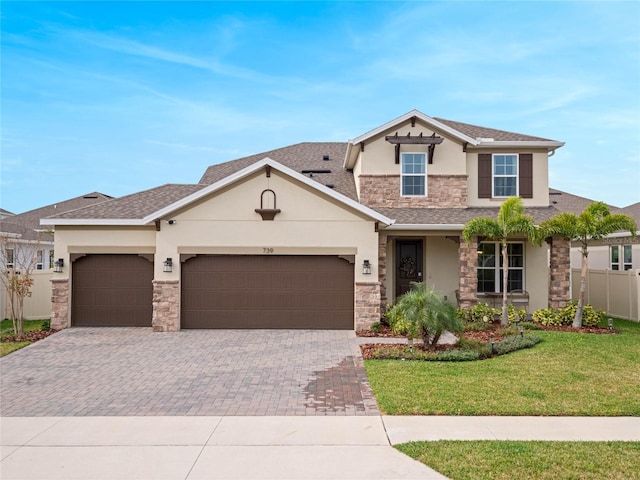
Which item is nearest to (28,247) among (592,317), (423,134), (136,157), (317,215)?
(136,157)

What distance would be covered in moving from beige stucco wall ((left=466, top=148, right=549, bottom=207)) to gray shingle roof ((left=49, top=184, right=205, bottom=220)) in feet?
33.7

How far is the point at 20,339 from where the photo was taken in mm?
13500

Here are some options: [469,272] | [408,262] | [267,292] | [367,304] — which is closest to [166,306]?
[267,292]

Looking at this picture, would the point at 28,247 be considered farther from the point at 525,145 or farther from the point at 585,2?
the point at 585,2

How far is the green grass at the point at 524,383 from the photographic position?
7.51 metres

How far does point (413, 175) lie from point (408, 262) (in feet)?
10.2

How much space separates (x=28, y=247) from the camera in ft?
76.4

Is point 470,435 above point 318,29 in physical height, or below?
below

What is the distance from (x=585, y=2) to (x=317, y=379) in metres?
A: 12.7

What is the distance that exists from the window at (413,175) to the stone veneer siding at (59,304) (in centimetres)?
1154

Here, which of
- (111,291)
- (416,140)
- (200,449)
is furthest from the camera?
(416,140)

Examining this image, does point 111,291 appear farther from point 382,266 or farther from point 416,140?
point 416,140

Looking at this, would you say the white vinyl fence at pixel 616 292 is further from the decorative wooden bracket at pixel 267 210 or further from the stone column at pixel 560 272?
the decorative wooden bracket at pixel 267 210

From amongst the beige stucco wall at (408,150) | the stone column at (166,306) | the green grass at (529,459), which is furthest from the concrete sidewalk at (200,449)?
the beige stucco wall at (408,150)
